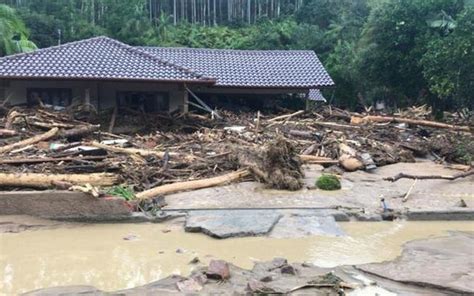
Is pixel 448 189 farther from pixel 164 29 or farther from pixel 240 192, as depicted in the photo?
pixel 164 29

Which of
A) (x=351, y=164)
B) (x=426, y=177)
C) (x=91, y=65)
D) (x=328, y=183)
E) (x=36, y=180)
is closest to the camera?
(x=36, y=180)

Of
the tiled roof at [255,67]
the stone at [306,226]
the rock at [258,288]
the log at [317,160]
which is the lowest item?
the log at [317,160]

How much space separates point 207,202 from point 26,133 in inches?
272

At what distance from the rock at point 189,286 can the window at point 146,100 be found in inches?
575

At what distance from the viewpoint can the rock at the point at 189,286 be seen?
517cm

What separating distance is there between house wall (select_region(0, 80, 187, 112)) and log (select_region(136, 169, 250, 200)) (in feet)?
28.0

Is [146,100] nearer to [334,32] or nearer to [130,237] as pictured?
[130,237]

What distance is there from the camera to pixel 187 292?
5.12 metres

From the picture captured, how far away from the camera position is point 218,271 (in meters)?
5.50

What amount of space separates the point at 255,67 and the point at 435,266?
20.1 metres

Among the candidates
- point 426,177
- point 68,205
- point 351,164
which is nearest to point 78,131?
point 68,205

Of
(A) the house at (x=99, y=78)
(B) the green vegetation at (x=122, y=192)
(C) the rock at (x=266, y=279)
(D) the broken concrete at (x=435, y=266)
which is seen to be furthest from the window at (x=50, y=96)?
(C) the rock at (x=266, y=279)

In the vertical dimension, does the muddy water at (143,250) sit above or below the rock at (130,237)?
above

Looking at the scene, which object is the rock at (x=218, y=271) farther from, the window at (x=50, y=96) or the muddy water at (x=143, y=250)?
the window at (x=50, y=96)
